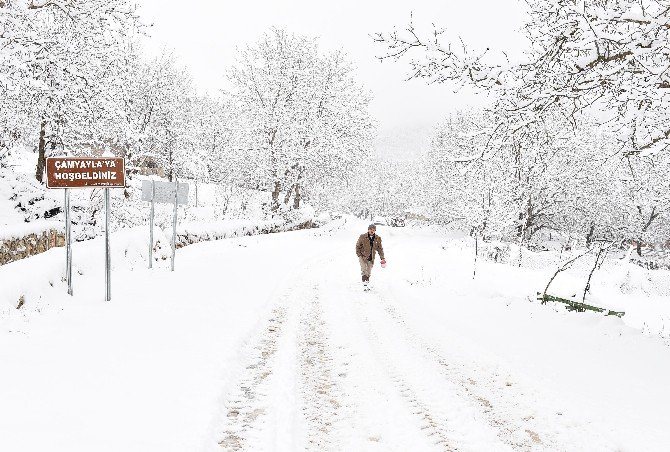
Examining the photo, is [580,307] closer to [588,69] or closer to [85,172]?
[588,69]

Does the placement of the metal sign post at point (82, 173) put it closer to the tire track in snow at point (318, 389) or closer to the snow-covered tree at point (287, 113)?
the tire track in snow at point (318, 389)

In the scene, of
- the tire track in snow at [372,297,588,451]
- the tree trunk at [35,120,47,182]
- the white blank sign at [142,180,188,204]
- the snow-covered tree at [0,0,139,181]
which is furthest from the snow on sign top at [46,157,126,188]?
the tree trunk at [35,120,47,182]

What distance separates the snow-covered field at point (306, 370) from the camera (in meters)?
4.35

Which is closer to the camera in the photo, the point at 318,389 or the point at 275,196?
the point at 318,389

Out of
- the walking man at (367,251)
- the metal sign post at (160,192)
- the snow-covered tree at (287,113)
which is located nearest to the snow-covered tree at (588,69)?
the walking man at (367,251)

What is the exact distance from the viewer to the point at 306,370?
244 inches

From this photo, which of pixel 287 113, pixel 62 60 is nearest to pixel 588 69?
pixel 62 60

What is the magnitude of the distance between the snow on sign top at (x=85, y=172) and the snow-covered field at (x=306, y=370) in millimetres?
1980

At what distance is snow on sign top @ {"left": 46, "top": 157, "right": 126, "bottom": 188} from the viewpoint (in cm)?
842

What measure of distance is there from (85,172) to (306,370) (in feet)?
17.9

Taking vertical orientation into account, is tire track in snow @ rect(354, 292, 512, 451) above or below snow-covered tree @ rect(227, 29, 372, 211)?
below

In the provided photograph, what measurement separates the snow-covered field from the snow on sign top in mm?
1980

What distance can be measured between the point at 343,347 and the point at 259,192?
29.3 m

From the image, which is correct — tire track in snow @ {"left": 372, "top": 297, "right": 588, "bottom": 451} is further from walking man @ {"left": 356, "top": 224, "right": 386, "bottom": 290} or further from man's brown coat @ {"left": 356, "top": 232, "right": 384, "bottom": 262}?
man's brown coat @ {"left": 356, "top": 232, "right": 384, "bottom": 262}
